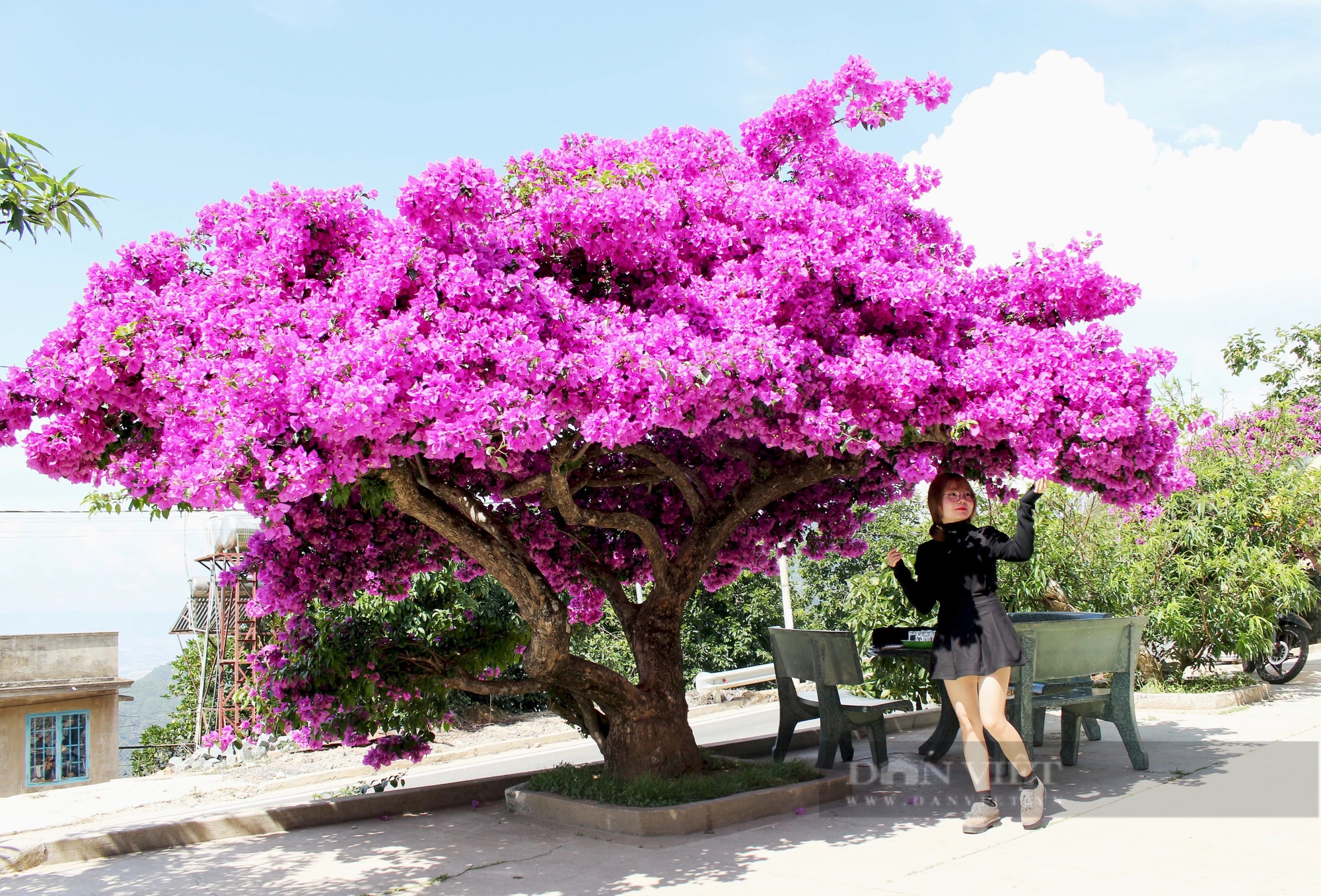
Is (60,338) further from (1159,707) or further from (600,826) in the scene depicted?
(1159,707)

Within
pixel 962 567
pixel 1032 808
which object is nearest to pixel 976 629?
pixel 962 567

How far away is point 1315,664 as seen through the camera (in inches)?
585

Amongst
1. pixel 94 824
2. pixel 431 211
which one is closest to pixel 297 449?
pixel 431 211

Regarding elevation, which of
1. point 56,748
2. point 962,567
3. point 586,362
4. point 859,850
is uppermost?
point 586,362

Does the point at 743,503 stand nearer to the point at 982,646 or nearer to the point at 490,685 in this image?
the point at 982,646

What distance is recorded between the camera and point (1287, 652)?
12578 millimetres

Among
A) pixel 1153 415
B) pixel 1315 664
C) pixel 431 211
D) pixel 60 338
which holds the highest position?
pixel 431 211

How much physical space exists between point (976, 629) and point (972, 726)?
53 cm

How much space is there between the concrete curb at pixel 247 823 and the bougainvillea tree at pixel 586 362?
2.30ft

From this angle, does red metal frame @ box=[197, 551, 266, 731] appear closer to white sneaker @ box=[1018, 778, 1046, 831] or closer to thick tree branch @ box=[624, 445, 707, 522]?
thick tree branch @ box=[624, 445, 707, 522]

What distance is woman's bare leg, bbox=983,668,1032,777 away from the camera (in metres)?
5.02

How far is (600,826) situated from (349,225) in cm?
350

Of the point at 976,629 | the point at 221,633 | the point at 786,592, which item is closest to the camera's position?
the point at 976,629

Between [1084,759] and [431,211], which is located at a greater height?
[431,211]
